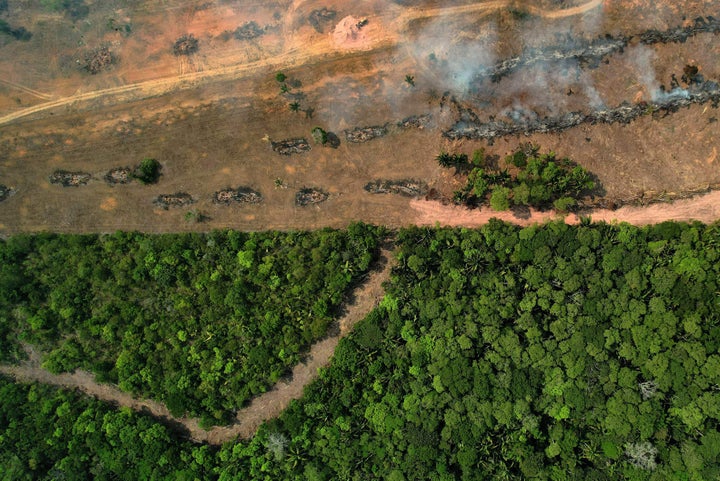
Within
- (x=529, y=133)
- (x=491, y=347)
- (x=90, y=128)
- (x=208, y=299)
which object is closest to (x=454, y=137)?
(x=529, y=133)

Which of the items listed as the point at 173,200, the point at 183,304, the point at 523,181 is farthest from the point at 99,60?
the point at 523,181

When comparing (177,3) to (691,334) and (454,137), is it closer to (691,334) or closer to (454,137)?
(454,137)

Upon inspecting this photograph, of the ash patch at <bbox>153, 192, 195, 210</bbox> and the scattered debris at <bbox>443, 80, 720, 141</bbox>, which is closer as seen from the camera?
the scattered debris at <bbox>443, 80, 720, 141</bbox>

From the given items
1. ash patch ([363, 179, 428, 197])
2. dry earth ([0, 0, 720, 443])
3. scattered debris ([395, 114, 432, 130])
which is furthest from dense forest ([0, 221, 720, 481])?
scattered debris ([395, 114, 432, 130])

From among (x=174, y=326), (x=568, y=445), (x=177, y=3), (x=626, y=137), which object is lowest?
(x=568, y=445)

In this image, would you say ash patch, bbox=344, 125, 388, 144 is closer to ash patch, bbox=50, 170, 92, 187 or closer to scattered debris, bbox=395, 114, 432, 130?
scattered debris, bbox=395, 114, 432, 130

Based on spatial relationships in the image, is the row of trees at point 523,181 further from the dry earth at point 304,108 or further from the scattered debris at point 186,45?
the scattered debris at point 186,45

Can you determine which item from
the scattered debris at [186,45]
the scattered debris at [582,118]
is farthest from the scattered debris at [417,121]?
the scattered debris at [186,45]
